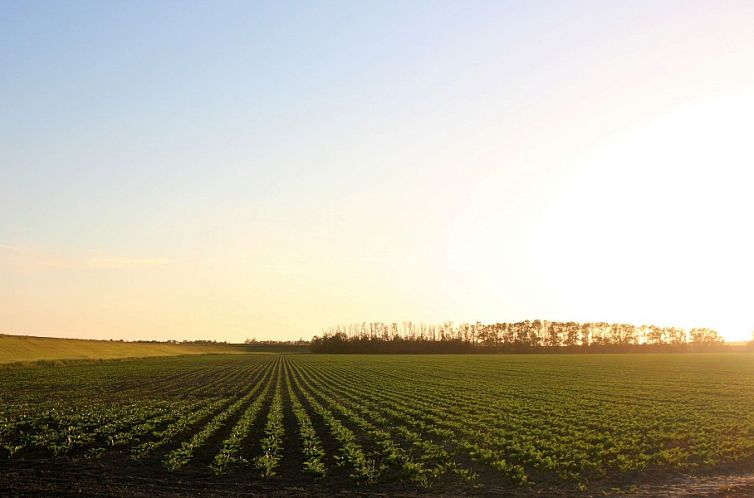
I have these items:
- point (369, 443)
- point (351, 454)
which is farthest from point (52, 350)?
point (351, 454)

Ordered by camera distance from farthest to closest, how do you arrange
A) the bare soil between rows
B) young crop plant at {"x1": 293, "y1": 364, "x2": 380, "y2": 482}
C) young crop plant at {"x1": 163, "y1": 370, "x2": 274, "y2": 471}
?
1. young crop plant at {"x1": 163, "y1": 370, "x2": 274, "y2": 471}
2. young crop plant at {"x1": 293, "y1": 364, "x2": 380, "y2": 482}
3. the bare soil between rows

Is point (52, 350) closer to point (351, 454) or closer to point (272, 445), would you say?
point (272, 445)

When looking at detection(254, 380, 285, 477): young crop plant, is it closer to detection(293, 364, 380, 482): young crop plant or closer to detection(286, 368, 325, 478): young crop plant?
detection(286, 368, 325, 478): young crop plant

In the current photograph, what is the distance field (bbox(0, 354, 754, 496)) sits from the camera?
17.8 meters

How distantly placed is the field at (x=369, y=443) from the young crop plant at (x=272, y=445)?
8 centimetres

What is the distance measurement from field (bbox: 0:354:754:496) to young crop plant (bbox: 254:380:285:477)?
0.08 metres

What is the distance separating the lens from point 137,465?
1977 centimetres

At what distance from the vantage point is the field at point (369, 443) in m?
17.8

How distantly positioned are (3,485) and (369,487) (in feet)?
34.3

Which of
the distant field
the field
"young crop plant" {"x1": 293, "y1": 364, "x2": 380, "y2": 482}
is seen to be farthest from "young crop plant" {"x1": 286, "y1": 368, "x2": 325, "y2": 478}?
the distant field

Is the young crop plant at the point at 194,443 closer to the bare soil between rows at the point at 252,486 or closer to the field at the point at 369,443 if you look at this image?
the field at the point at 369,443

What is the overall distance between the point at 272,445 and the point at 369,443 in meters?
3.84

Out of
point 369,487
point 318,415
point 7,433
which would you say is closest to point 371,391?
point 318,415

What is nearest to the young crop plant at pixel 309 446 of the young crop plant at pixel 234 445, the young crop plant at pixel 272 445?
the young crop plant at pixel 272 445
